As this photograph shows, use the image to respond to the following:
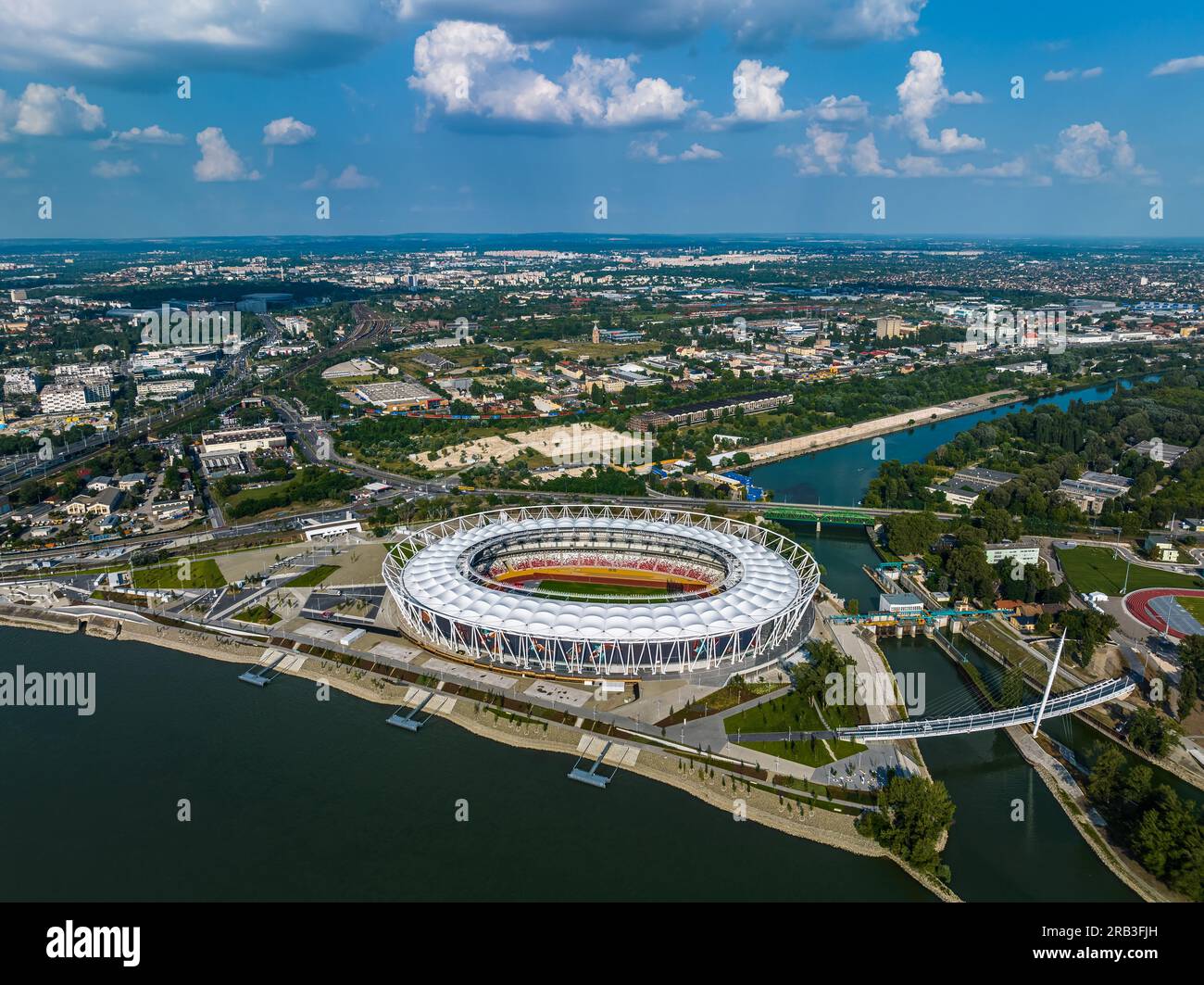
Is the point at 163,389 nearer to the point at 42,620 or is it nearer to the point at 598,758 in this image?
the point at 42,620

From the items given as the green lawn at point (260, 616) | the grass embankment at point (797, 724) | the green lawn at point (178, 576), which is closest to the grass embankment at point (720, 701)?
the grass embankment at point (797, 724)

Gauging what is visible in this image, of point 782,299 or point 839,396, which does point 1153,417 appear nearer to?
point 839,396

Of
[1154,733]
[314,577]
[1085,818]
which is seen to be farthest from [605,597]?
[1154,733]

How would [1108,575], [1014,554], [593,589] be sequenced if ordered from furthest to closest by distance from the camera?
[1014,554]
[1108,575]
[593,589]

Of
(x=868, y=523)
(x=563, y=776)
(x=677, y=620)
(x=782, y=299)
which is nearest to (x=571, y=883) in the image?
(x=563, y=776)

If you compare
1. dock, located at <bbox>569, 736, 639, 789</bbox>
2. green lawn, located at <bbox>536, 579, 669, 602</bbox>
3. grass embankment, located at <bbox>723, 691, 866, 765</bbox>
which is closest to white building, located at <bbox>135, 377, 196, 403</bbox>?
green lawn, located at <bbox>536, 579, 669, 602</bbox>

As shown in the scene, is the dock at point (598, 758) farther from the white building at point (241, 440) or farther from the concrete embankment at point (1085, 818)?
the white building at point (241, 440)

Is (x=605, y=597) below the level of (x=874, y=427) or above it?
below

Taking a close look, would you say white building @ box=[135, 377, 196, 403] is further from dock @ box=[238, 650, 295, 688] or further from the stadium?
dock @ box=[238, 650, 295, 688]
